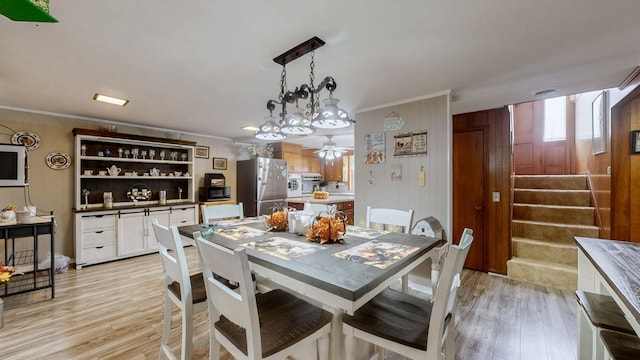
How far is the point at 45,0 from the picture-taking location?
3.14ft

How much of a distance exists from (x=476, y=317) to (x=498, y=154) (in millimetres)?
2059

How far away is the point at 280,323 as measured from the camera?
4.03 ft

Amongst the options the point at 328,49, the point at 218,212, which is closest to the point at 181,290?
the point at 218,212

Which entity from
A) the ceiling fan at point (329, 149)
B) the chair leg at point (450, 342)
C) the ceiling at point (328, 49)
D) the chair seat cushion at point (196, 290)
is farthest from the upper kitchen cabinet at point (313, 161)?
the chair leg at point (450, 342)

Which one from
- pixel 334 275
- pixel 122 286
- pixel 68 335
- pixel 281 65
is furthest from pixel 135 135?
pixel 334 275

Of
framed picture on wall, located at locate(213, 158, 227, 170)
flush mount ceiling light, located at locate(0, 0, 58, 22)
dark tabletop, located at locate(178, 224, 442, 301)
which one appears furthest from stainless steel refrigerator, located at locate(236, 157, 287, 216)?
flush mount ceiling light, located at locate(0, 0, 58, 22)

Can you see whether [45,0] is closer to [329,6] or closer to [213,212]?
[329,6]

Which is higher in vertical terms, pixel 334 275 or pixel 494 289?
pixel 334 275

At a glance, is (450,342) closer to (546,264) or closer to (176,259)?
(176,259)

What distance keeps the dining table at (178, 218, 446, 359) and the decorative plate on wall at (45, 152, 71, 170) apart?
10.7 feet

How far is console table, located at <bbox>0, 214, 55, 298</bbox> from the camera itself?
2568 mm

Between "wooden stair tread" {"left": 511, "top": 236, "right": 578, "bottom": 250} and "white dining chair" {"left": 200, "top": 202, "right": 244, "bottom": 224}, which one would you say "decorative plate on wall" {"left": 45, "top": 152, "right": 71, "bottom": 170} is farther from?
"wooden stair tread" {"left": 511, "top": 236, "right": 578, "bottom": 250}

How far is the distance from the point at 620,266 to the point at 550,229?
2672 mm

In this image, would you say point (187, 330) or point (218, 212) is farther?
point (218, 212)
